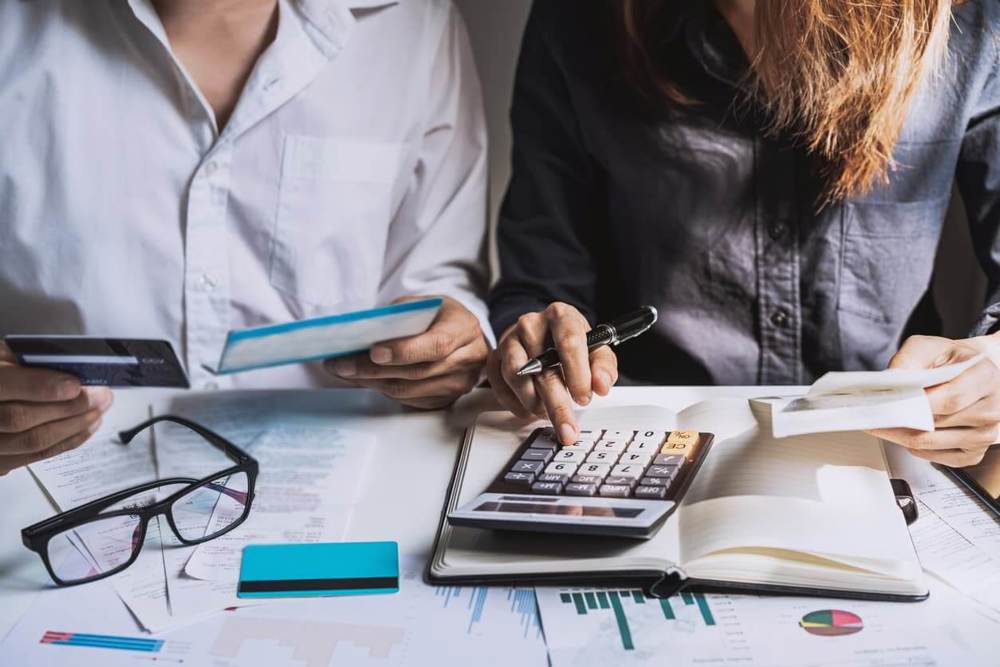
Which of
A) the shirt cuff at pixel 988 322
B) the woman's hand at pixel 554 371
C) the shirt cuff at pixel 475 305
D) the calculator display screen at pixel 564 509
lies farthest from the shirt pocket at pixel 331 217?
the shirt cuff at pixel 988 322

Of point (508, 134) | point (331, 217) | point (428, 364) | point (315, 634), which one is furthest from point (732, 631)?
point (508, 134)

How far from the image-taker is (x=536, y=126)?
4.15 ft

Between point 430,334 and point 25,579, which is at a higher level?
point 430,334

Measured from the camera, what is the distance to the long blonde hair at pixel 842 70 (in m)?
0.98

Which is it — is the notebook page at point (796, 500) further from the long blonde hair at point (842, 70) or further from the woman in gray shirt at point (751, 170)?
the long blonde hair at point (842, 70)

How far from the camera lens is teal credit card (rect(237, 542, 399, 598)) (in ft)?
2.23

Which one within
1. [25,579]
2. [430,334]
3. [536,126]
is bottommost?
[25,579]

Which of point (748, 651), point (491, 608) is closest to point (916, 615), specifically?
point (748, 651)

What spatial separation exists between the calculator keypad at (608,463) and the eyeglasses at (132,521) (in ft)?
0.76

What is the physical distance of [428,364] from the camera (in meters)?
0.93

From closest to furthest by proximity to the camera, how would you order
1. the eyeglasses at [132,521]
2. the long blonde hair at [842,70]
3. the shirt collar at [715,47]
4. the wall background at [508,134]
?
the eyeglasses at [132,521] → the long blonde hair at [842,70] → the shirt collar at [715,47] → the wall background at [508,134]

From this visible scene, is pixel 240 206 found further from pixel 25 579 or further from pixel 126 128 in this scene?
pixel 25 579

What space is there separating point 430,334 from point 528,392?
123 millimetres

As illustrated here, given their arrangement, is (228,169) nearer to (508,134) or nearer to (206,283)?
(206,283)
